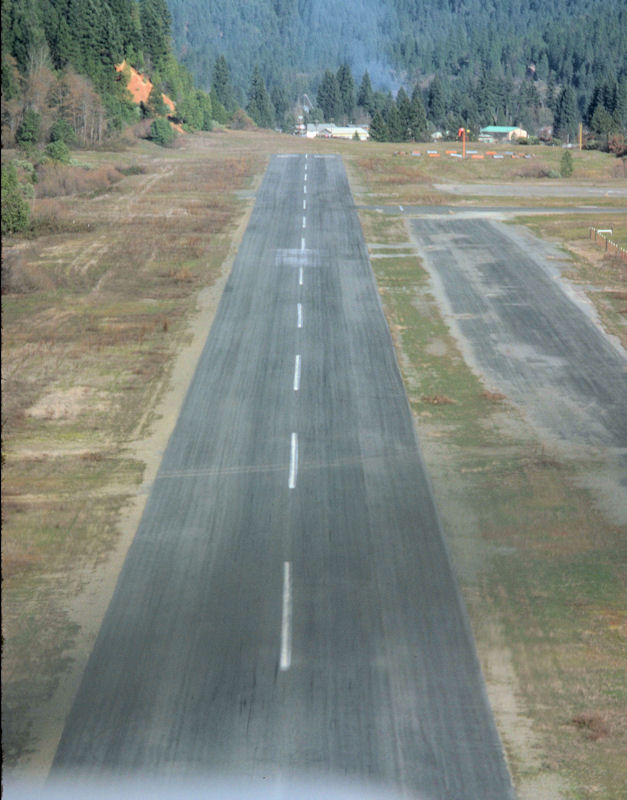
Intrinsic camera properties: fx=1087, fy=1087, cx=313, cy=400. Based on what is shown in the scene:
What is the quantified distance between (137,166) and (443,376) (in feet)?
201

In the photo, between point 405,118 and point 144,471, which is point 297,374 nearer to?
point 144,471

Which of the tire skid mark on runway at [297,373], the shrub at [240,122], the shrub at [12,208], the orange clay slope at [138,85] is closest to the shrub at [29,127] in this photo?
the shrub at [12,208]

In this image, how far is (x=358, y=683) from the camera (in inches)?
660

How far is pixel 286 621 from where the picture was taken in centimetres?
1861

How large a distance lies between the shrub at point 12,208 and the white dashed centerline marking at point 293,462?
80.2ft

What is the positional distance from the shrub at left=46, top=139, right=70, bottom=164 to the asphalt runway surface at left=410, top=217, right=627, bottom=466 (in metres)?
29.7

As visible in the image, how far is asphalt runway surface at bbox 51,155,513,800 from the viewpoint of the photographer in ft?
49.5

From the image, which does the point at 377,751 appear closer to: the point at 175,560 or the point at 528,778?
the point at 528,778

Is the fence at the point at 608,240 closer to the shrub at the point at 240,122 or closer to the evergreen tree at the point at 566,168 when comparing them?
the evergreen tree at the point at 566,168

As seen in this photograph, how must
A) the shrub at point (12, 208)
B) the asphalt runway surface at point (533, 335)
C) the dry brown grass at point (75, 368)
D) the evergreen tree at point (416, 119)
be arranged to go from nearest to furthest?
the dry brown grass at point (75, 368)
the asphalt runway surface at point (533, 335)
the shrub at point (12, 208)
the evergreen tree at point (416, 119)

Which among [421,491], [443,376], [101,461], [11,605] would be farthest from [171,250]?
[11,605]

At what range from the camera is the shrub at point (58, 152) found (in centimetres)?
7538

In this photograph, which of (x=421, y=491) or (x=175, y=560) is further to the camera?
(x=421, y=491)

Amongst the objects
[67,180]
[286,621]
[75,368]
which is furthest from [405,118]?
[286,621]
